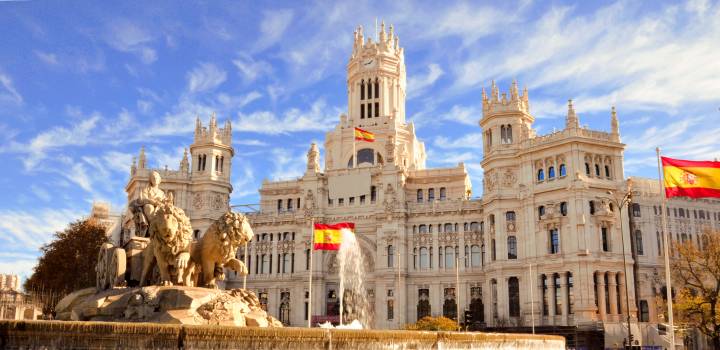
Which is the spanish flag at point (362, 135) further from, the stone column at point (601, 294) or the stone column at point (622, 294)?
the stone column at point (622, 294)

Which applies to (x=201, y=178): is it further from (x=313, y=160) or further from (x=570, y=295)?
(x=570, y=295)

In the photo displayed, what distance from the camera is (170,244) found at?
1850cm

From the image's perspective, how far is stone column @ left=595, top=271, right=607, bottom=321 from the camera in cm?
6359

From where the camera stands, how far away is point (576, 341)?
201 feet

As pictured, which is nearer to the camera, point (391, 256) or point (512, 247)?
point (512, 247)

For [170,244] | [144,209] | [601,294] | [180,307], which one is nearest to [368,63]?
[601,294]

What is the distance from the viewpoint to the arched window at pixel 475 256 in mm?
75688

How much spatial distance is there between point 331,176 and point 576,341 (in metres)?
36.3

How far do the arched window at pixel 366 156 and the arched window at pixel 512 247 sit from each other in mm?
26162

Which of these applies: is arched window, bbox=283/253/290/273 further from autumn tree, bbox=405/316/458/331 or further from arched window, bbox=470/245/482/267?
autumn tree, bbox=405/316/458/331

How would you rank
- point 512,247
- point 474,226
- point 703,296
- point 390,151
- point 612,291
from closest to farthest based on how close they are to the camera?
point 703,296, point 612,291, point 512,247, point 474,226, point 390,151

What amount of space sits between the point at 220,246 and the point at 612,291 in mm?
55224

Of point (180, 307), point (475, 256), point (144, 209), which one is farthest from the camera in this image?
point (475, 256)

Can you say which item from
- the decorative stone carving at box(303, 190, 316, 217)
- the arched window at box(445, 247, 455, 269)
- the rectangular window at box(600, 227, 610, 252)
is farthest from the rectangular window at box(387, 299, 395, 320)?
the rectangular window at box(600, 227, 610, 252)
